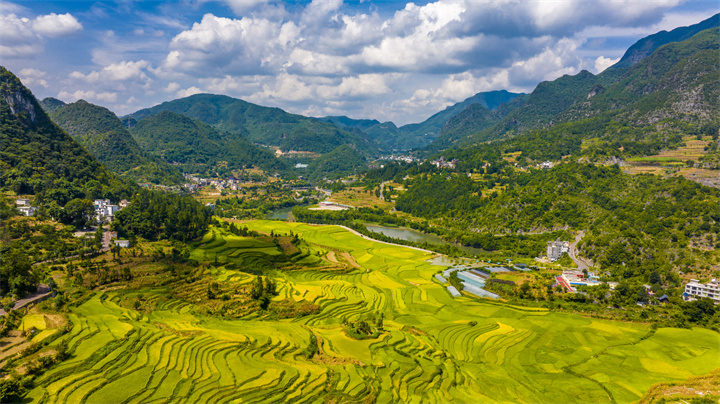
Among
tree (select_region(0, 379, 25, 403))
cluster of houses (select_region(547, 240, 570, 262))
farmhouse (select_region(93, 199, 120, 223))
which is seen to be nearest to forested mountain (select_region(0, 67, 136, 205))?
farmhouse (select_region(93, 199, 120, 223))

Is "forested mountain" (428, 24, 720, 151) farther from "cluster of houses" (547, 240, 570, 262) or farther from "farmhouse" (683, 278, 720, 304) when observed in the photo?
"farmhouse" (683, 278, 720, 304)

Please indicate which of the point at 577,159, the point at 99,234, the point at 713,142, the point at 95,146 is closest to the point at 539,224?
the point at 577,159

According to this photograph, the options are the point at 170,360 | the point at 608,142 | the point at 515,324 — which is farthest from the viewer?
the point at 608,142

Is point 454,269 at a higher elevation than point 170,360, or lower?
lower

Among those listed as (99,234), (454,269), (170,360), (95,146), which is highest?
(95,146)

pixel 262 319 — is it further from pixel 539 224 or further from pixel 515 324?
pixel 539 224

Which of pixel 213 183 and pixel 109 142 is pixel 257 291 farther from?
pixel 109 142

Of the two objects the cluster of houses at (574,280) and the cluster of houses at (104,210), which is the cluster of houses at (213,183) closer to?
the cluster of houses at (104,210)

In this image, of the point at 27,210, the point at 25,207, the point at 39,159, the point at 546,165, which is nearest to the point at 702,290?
the point at 546,165
